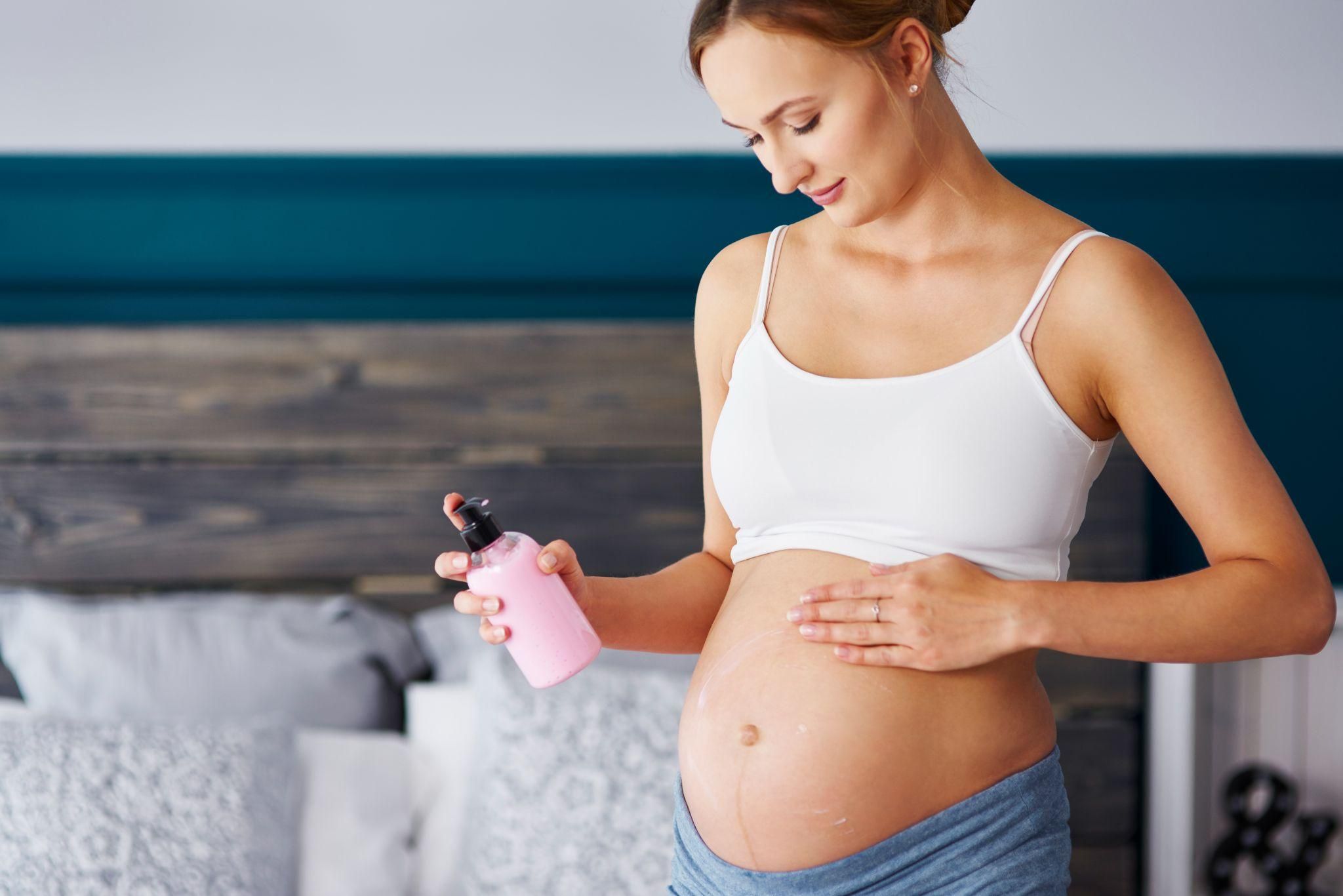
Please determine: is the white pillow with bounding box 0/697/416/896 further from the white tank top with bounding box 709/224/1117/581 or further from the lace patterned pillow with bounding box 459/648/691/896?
the white tank top with bounding box 709/224/1117/581

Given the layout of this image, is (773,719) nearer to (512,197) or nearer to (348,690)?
(348,690)

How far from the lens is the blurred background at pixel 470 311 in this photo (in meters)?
2.21

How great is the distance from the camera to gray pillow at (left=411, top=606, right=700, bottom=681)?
2076 millimetres

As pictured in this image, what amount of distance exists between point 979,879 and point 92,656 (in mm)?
1651

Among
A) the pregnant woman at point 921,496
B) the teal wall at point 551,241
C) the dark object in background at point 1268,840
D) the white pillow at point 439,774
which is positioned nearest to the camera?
the pregnant woman at point 921,496

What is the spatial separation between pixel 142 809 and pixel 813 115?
1453mm

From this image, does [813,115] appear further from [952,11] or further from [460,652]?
[460,652]

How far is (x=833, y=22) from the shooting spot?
879 mm

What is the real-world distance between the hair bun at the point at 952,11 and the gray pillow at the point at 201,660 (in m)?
1.51

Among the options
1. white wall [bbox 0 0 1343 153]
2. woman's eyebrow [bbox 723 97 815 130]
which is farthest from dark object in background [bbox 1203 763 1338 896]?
woman's eyebrow [bbox 723 97 815 130]

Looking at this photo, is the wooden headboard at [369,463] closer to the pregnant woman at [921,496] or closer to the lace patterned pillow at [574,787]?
the lace patterned pillow at [574,787]

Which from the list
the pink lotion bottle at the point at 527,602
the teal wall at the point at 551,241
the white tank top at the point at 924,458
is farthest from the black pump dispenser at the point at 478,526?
the teal wall at the point at 551,241

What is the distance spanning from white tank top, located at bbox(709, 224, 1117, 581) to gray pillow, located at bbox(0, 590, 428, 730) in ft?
4.22

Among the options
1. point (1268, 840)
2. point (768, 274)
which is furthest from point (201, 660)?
point (1268, 840)
